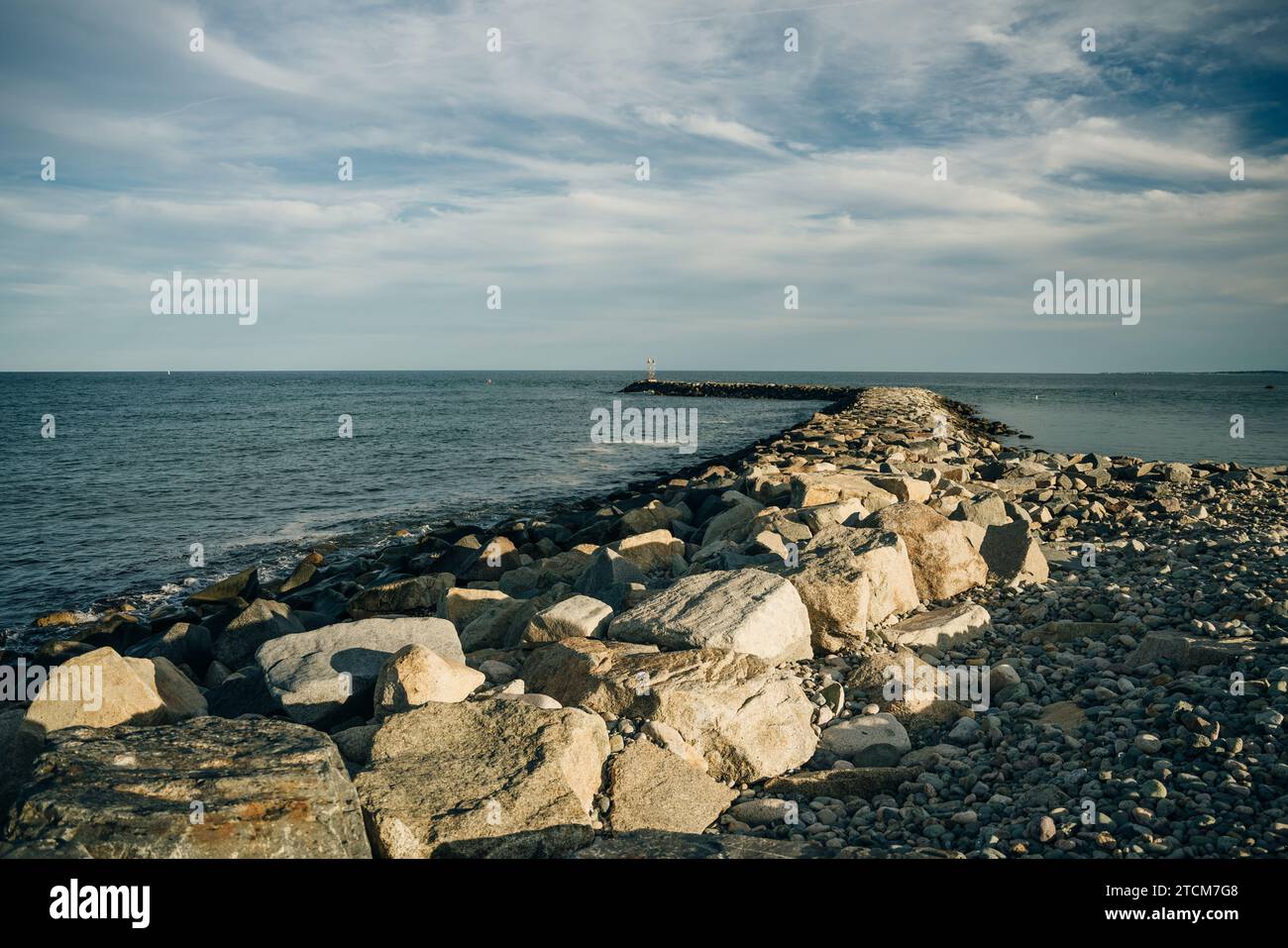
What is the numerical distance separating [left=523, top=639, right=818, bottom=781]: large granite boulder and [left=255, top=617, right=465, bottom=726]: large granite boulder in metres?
1.22

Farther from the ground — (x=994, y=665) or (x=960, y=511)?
(x=960, y=511)

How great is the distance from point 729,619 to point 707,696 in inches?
37.8

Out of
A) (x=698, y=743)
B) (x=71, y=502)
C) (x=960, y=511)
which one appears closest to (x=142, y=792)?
(x=698, y=743)

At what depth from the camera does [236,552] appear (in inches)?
644

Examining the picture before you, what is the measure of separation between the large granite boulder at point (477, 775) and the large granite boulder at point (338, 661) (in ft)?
3.97

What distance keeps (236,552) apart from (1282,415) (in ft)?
168

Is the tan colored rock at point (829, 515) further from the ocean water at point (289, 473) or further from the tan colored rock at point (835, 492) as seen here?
the ocean water at point (289, 473)

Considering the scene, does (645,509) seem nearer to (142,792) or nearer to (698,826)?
(698,826)

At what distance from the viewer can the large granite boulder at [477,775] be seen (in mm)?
4137

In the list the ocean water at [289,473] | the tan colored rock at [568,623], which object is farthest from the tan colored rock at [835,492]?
the ocean water at [289,473]

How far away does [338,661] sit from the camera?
622 centimetres

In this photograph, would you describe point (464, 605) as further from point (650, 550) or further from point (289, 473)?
point (289, 473)

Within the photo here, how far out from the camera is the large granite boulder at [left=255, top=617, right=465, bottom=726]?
588 cm

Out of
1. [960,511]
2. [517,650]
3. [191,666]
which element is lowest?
[191,666]
